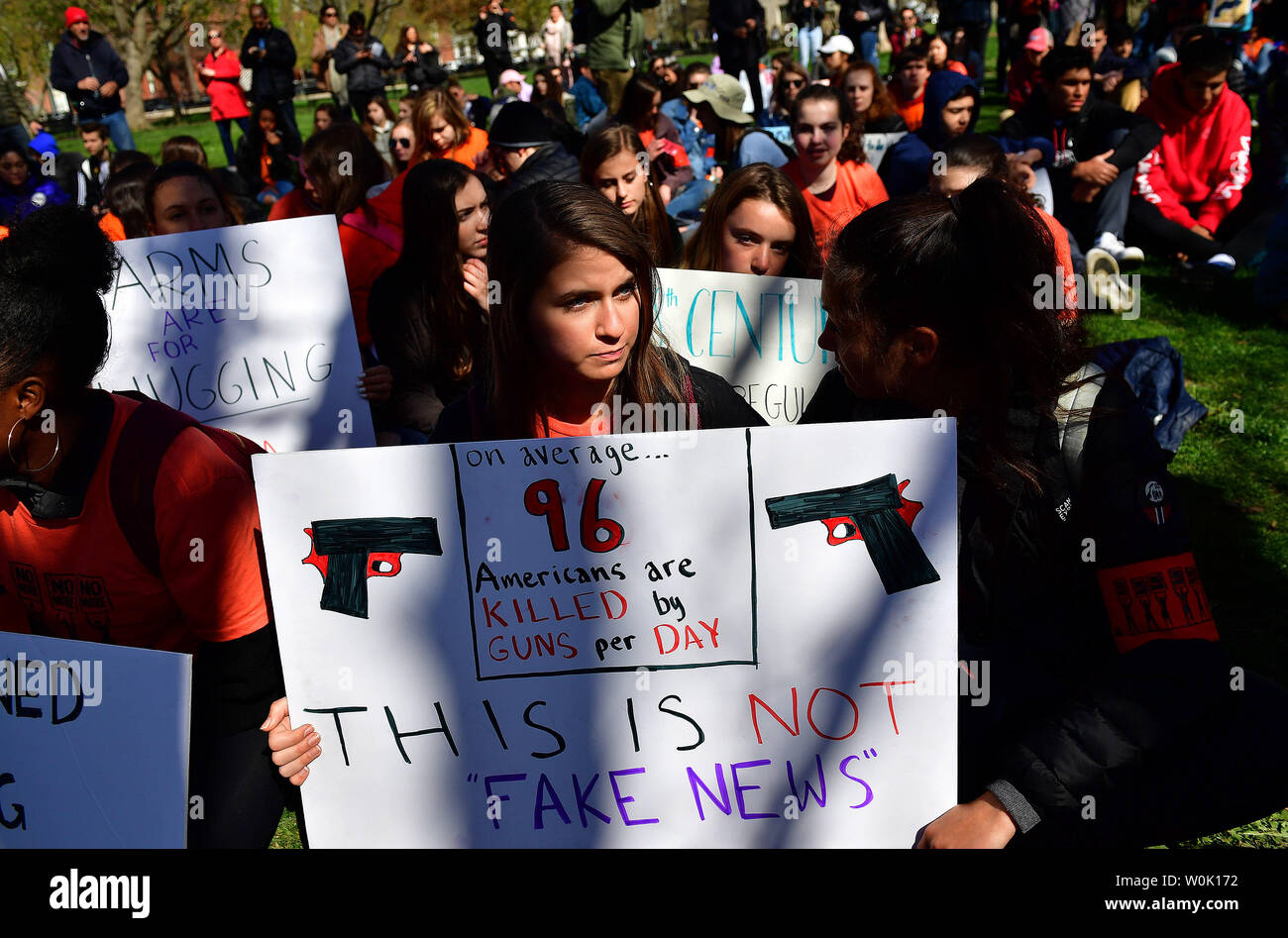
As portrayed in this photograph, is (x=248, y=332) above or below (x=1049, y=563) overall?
above

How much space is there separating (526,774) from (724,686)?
15.7 inches

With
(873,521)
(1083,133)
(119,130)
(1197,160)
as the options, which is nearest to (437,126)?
(1083,133)

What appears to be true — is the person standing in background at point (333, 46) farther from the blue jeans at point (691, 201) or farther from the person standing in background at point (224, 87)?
the blue jeans at point (691, 201)

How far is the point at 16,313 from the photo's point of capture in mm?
1951

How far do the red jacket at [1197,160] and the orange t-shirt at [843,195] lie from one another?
→ 343 cm

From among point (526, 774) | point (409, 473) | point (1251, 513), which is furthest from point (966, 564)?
point (1251, 513)

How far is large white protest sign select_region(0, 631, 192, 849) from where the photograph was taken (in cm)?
182

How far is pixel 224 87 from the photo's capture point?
14992 mm

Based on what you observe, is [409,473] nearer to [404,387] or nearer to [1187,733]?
[1187,733]

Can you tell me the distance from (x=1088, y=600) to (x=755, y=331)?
168 centimetres

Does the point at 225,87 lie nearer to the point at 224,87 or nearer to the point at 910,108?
the point at 224,87

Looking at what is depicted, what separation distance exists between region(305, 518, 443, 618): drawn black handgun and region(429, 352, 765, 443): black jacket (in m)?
0.64

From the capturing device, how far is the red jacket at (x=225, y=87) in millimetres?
14867

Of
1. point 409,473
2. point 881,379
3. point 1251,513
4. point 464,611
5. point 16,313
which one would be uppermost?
point 16,313
